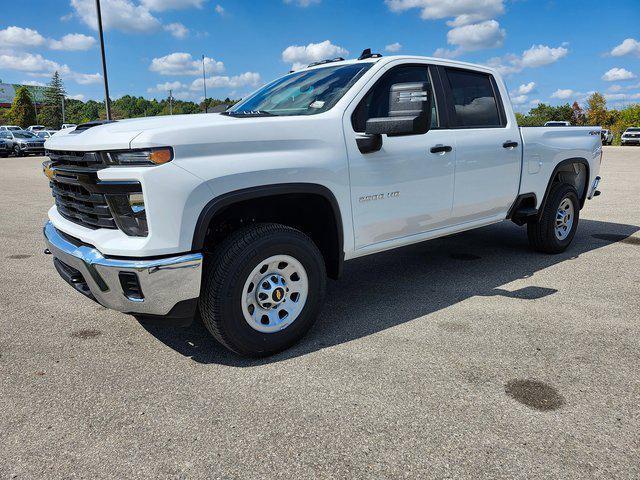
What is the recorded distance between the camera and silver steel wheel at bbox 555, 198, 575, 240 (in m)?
5.75

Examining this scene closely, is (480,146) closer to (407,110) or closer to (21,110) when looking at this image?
(407,110)

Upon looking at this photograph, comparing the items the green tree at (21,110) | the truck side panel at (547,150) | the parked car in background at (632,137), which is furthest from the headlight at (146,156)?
the green tree at (21,110)

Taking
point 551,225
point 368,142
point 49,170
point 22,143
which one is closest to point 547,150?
point 551,225

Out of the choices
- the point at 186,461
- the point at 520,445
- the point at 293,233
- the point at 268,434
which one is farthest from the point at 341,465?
the point at 293,233

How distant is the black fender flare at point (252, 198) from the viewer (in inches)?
112

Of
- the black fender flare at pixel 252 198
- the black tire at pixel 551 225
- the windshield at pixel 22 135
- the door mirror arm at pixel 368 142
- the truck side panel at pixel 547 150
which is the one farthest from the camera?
the windshield at pixel 22 135

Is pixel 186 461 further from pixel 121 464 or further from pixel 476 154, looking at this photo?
pixel 476 154

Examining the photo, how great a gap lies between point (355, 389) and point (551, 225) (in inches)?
147

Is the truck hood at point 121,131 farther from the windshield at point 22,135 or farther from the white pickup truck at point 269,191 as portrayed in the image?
the windshield at point 22,135

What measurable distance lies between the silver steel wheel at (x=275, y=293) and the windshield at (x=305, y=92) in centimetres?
108

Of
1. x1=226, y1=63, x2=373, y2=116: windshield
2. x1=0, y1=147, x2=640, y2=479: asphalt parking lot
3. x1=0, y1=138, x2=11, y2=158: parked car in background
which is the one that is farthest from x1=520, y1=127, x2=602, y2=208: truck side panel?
x1=0, y1=138, x2=11, y2=158: parked car in background

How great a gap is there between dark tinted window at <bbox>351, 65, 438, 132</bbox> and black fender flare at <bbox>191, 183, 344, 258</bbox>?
553 mm

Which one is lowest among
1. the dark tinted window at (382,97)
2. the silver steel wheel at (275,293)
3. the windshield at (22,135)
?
the silver steel wheel at (275,293)

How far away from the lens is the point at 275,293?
3.22 meters
